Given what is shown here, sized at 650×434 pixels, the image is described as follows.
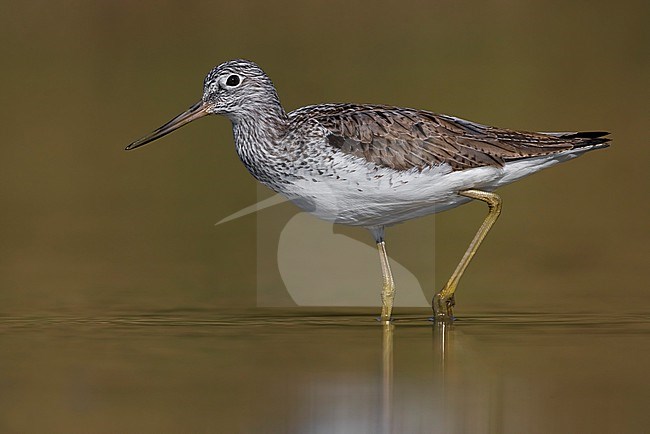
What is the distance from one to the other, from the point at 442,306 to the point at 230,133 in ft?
30.0

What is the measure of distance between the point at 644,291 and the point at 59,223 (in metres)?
6.58

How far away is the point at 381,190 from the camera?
10.5 metres

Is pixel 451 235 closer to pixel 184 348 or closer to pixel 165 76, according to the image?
pixel 184 348

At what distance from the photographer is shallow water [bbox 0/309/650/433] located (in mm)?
7422

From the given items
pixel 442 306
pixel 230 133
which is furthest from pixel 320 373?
pixel 230 133

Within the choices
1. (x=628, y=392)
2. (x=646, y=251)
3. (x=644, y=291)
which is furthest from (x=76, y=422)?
(x=646, y=251)

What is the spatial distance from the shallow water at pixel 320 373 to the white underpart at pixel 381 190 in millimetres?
850

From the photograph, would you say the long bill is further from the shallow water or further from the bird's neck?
the shallow water

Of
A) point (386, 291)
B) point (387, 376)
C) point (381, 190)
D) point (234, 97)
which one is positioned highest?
point (234, 97)

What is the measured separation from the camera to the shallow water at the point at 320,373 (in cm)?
742

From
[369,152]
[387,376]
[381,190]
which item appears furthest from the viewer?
[369,152]

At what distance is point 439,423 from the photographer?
23.9 feet

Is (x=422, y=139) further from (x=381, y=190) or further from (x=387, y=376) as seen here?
(x=387, y=376)

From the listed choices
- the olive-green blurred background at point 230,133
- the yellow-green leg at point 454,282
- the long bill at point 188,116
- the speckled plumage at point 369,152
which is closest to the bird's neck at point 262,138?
the speckled plumage at point 369,152
